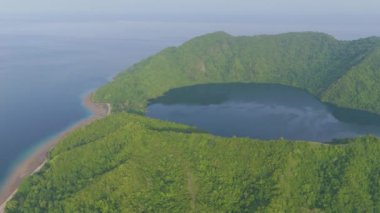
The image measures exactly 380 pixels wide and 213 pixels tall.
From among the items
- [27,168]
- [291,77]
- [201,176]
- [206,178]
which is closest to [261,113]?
[291,77]

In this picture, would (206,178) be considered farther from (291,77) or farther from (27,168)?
(291,77)

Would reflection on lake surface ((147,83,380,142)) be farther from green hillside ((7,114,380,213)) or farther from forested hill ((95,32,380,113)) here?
green hillside ((7,114,380,213))

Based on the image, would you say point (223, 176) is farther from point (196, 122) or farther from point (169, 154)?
point (196, 122)

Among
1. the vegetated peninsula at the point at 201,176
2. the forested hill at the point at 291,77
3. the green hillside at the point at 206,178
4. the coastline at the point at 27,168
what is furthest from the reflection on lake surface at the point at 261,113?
the green hillside at the point at 206,178

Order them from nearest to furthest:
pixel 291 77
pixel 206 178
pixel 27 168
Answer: pixel 206 178 < pixel 27 168 < pixel 291 77

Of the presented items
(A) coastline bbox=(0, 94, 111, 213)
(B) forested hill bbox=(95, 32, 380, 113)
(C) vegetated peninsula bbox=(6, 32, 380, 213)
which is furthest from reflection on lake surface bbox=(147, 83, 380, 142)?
(C) vegetated peninsula bbox=(6, 32, 380, 213)

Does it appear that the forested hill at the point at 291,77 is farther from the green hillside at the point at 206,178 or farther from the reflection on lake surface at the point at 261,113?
the green hillside at the point at 206,178
